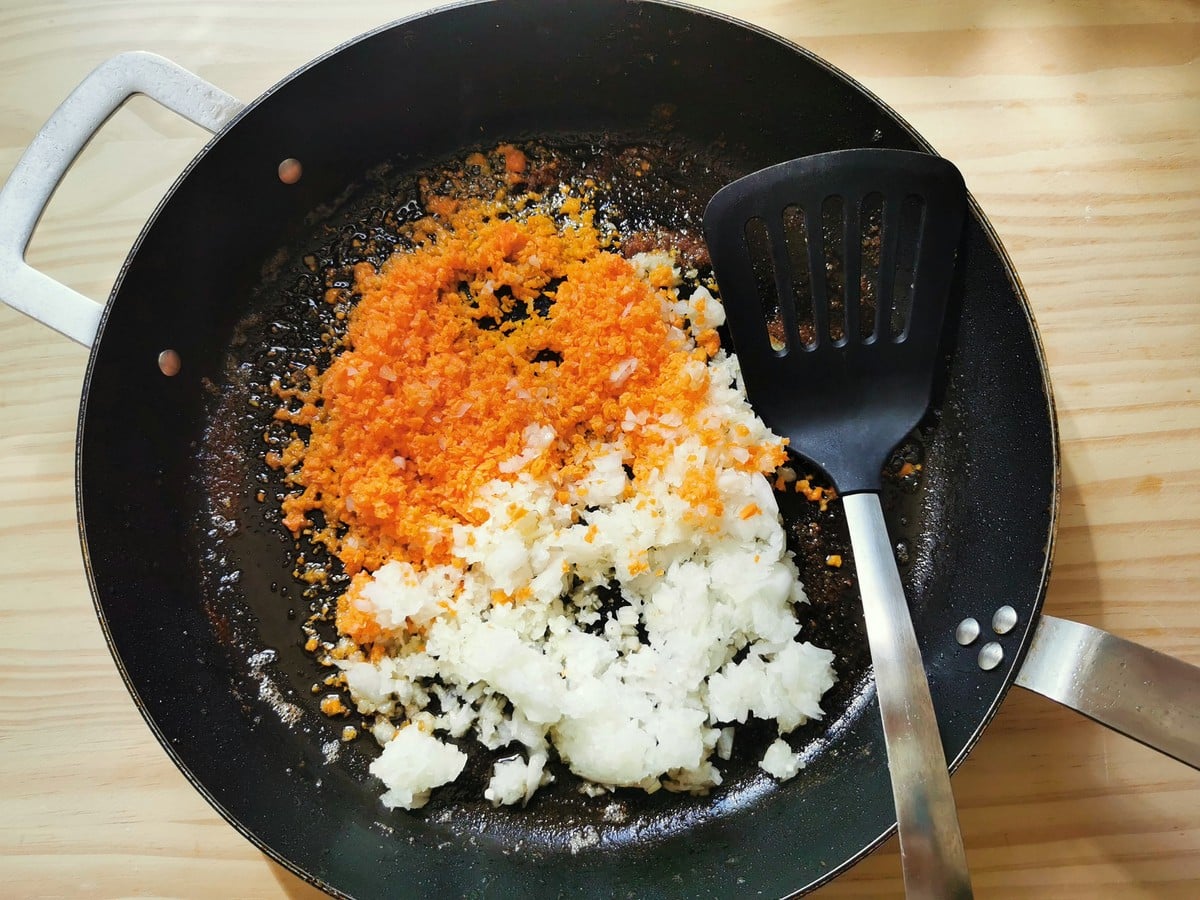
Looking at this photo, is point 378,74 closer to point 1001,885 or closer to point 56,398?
point 56,398

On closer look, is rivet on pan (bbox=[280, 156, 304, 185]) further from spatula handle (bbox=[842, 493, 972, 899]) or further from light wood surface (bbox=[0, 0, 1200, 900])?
spatula handle (bbox=[842, 493, 972, 899])

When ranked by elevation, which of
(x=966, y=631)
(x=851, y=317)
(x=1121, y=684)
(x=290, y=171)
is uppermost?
(x=290, y=171)

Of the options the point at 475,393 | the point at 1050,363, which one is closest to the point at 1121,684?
the point at 1050,363

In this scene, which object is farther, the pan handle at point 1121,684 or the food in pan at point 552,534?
the food in pan at point 552,534

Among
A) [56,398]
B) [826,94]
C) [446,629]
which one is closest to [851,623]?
[446,629]

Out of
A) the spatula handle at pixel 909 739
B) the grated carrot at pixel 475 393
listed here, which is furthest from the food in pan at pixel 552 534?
the spatula handle at pixel 909 739

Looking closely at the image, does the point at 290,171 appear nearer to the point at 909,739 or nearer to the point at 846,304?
the point at 846,304

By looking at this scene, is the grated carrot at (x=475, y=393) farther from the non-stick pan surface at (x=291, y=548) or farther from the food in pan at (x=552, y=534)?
the non-stick pan surface at (x=291, y=548)
